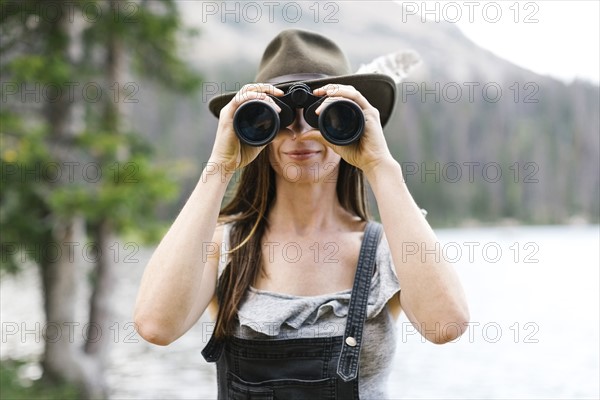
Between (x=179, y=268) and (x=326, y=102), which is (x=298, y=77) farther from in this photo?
(x=179, y=268)

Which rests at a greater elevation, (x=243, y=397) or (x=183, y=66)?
(x=183, y=66)

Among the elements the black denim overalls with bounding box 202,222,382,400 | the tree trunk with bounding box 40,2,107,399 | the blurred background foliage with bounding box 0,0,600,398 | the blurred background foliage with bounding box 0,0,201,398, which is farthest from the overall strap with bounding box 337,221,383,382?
the tree trunk with bounding box 40,2,107,399

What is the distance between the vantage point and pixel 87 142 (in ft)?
17.7

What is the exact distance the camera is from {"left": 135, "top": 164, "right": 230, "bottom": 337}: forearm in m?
1.20

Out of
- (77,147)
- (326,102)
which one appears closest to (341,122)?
(326,102)

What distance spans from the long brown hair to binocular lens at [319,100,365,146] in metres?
0.20

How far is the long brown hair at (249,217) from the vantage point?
1.32 metres

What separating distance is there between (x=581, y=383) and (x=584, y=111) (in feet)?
38.9

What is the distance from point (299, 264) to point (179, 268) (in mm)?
283

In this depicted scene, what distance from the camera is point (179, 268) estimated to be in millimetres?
1202

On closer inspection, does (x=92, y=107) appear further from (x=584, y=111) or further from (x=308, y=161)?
(x=584, y=111)

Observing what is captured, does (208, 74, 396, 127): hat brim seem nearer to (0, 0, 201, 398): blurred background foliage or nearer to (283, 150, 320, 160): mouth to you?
(283, 150, 320, 160): mouth

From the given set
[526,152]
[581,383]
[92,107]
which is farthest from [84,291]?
[581,383]

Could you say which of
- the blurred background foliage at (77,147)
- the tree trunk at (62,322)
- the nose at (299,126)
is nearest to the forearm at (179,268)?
the nose at (299,126)
